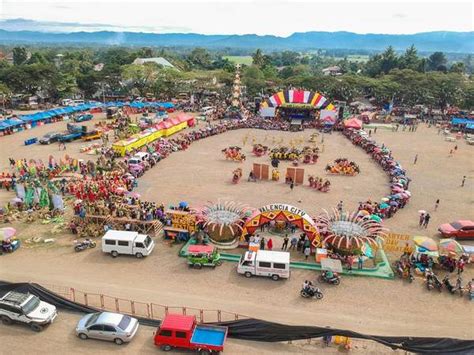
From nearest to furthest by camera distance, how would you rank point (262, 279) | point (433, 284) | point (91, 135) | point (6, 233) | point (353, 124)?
1. point (433, 284)
2. point (262, 279)
3. point (6, 233)
4. point (91, 135)
5. point (353, 124)

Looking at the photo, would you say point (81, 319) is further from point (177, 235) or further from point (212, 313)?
point (177, 235)

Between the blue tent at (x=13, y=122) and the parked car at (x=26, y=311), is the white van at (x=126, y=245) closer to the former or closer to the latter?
the parked car at (x=26, y=311)

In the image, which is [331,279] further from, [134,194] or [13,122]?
[13,122]

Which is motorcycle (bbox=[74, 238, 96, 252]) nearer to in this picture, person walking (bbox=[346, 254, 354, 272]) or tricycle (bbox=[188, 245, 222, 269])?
tricycle (bbox=[188, 245, 222, 269])

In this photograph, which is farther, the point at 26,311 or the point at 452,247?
the point at 452,247

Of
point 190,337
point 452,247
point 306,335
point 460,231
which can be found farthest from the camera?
point 460,231

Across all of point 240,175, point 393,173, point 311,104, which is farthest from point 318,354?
point 311,104

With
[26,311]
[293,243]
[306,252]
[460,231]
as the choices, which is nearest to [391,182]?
[460,231]
